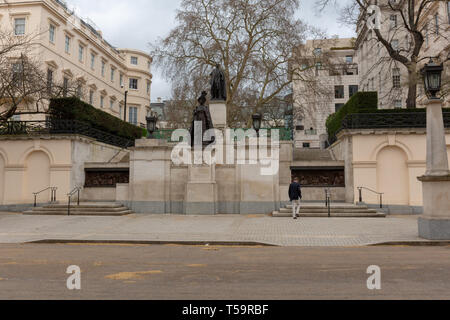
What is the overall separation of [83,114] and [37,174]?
14.4ft

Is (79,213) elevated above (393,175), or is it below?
below


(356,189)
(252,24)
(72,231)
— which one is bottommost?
(72,231)

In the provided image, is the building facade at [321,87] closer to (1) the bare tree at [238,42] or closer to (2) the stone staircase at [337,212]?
(1) the bare tree at [238,42]

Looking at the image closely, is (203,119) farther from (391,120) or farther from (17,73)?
(391,120)

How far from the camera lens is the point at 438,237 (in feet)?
30.8

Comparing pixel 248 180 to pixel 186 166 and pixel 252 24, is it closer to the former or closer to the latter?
pixel 186 166

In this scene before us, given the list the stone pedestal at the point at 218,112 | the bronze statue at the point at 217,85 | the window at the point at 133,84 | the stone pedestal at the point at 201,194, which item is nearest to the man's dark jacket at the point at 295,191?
the stone pedestal at the point at 201,194

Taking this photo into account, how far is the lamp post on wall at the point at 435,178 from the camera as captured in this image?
31.0 ft

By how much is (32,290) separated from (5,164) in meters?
17.7

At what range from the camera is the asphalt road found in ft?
15.5

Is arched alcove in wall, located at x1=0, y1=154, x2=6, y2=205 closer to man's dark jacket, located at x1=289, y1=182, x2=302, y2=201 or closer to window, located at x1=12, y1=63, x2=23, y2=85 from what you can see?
window, located at x1=12, y1=63, x2=23, y2=85

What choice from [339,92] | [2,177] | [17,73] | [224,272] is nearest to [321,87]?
[17,73]

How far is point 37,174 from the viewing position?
772 inches
